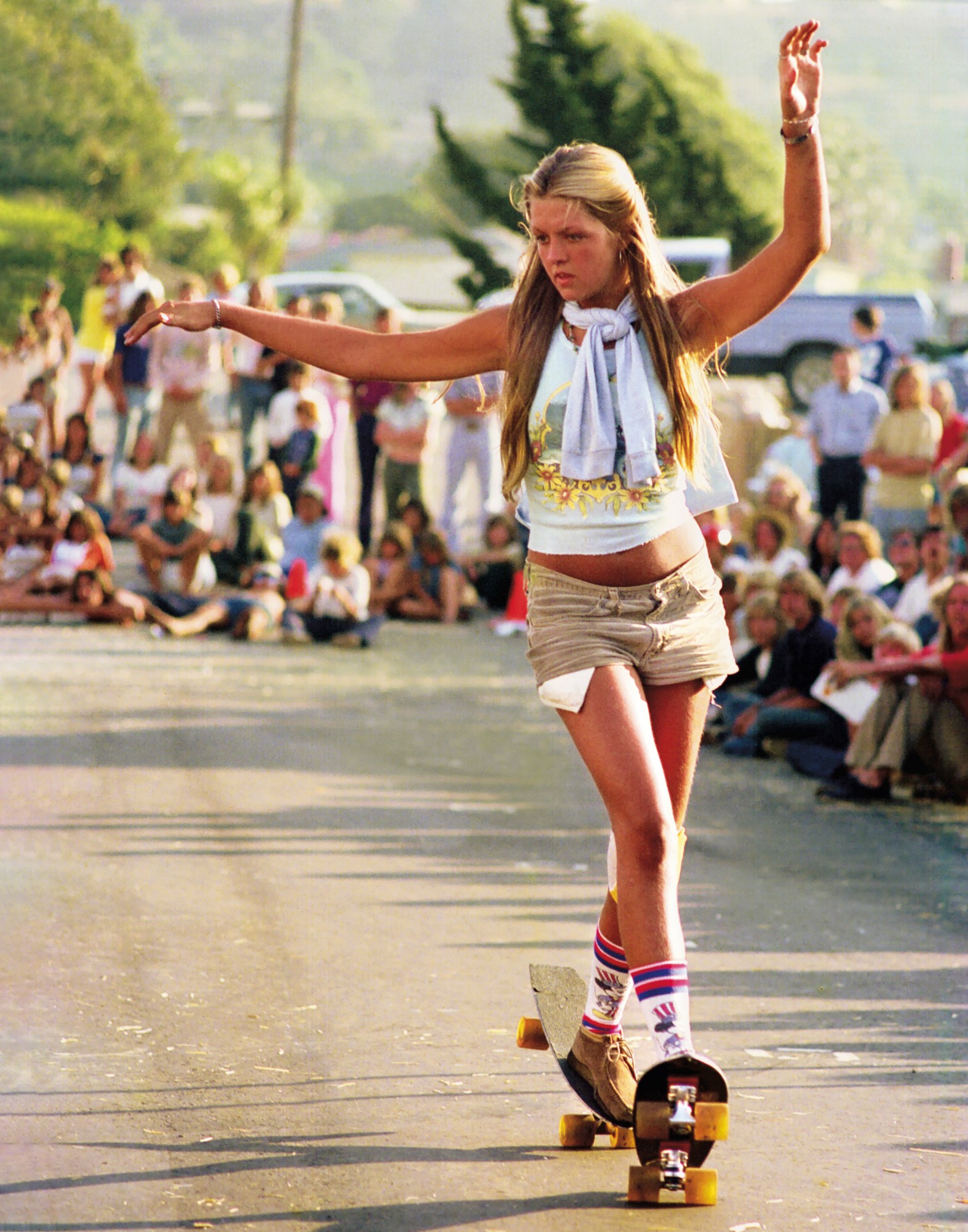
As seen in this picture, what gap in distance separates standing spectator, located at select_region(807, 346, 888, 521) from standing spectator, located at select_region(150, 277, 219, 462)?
5.62 meters

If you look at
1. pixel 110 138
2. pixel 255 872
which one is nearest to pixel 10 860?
pixel 255 872

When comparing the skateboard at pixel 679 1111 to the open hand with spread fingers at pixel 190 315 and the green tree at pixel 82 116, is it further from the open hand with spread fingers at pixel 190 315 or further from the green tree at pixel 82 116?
the green tree at pixel 82 116

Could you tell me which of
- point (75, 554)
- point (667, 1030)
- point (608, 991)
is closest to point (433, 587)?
point (75, 554)

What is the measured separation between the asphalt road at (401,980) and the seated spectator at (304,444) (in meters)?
5.63

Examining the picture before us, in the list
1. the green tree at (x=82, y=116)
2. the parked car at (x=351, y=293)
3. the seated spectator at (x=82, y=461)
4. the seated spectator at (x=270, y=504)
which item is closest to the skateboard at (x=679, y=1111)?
the seated spectator at (x=270, y=504)

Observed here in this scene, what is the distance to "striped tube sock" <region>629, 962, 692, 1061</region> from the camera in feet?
12.2

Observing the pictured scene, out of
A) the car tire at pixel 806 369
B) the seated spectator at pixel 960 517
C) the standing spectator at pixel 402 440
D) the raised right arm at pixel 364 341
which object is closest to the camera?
the raised right arm at pixel 364 341

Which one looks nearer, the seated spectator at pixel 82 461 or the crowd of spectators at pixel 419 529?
the crowd of spectators at pixel 419 529

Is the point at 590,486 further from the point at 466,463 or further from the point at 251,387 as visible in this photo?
the point at 251,387

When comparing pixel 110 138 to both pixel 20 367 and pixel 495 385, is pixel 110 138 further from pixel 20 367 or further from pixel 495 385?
pixel 495 385

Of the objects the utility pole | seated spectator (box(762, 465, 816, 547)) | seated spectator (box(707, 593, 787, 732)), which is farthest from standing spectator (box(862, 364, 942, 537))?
the utility pole

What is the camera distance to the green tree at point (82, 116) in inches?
1912

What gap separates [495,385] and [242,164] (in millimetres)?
57582

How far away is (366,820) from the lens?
7.82 metres
